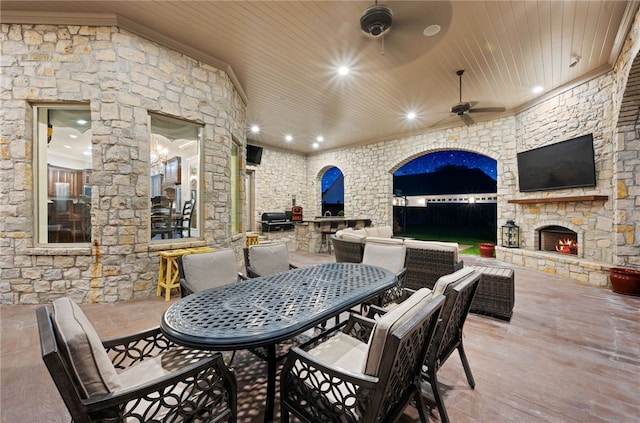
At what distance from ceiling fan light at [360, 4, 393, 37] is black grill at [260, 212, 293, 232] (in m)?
6.35

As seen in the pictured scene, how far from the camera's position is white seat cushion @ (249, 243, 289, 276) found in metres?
2.59

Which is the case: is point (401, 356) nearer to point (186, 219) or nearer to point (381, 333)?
point (381, 333)

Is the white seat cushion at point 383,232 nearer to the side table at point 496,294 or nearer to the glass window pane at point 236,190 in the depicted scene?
the side table at point 496,294

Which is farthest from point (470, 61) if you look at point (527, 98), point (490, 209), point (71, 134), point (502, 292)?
point (490, 209)

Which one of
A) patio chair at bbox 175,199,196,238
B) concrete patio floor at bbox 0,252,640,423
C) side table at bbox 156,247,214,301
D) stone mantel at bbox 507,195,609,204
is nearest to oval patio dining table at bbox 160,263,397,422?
concrete patio floor at bbox 0,252,640,423

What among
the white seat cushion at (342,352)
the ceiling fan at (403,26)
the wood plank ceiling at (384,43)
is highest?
the wood plank ceiling at (384,43)

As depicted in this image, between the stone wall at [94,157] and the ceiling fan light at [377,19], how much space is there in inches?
110

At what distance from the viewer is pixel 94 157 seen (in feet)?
10.4

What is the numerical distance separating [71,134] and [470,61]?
575cm

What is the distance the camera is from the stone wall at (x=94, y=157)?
10.1ft

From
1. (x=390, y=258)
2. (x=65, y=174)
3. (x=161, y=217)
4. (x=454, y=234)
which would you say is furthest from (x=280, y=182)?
(x=454, y=234)

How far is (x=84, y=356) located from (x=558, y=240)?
7.04 m

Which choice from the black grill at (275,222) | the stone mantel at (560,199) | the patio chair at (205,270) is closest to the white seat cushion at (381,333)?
the patio chair at (205,270)

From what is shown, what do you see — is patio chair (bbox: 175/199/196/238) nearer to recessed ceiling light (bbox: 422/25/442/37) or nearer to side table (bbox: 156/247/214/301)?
side table (bbox: 156/247/214/301)
